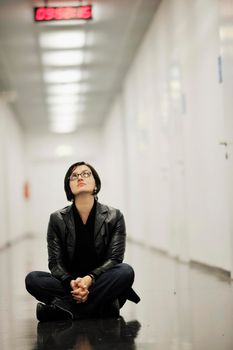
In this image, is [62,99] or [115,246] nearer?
[115,246]

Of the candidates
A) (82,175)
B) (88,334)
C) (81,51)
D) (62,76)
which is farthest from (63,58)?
(88,334)

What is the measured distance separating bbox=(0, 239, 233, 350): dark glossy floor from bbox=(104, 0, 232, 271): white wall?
903mm

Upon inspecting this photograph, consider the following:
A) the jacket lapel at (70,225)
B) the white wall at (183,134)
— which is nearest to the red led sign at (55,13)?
the white wall at (183,134)

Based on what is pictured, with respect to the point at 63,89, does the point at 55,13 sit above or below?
above

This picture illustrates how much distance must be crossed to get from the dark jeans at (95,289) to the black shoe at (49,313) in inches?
2.4

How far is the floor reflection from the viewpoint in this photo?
3.21 meters

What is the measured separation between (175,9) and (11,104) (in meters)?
9.25

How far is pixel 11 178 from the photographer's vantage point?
1766 cm

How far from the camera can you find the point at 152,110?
1107 cm

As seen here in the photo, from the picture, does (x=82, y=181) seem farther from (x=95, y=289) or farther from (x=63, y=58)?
(x=63, y=58)

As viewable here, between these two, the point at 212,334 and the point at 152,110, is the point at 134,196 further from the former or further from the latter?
the point at 212,334

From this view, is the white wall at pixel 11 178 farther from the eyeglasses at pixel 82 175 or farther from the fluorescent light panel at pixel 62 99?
the eyeglasses at pixel 82 175

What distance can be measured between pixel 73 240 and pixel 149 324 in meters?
0.72

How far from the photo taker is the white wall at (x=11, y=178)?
1540cm
